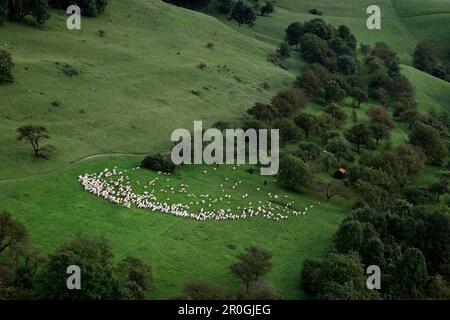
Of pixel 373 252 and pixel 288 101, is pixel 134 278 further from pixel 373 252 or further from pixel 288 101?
pixel 288 101

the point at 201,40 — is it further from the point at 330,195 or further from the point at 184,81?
the point at 330,195

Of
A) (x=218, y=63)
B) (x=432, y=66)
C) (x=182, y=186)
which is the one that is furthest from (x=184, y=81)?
(x=432, y=66)

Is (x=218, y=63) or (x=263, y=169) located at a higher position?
(x=218, y=63)

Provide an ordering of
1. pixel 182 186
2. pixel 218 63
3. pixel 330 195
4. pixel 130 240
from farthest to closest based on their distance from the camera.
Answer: pixel 218 63 < pixel 330 195 < pixel 182 186 < pixel 130 240

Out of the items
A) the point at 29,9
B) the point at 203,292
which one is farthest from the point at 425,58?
the point at 203,292

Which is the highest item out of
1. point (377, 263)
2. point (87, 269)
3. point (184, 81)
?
point (184, 81)

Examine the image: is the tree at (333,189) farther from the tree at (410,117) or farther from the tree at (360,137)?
the tree at (410,117)

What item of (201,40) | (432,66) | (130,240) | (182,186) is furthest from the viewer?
(432,66)

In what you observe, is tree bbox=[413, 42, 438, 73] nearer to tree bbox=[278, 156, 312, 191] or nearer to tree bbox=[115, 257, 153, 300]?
tree bbox=[278, 156, 312, 191]
